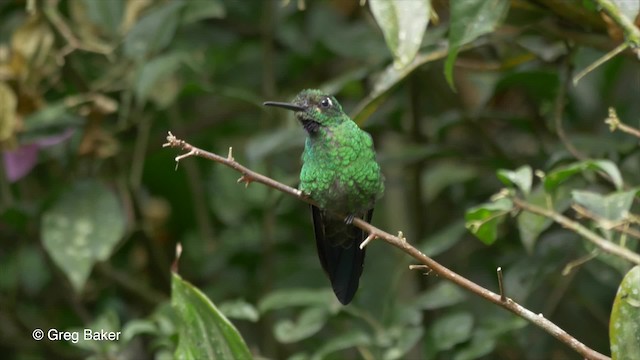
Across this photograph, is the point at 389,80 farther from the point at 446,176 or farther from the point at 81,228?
the point at 81,228

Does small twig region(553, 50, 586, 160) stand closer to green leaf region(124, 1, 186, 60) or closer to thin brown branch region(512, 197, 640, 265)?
thin brown branch region(512, 197, 640, 265)

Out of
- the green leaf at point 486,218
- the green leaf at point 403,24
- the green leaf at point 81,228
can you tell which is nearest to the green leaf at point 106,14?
the green leaf at point 81,228

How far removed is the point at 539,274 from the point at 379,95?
0.62m

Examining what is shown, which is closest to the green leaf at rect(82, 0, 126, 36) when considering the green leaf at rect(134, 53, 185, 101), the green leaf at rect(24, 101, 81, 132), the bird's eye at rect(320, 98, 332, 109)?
the green leaf at rect(134, 53, 185, 101)

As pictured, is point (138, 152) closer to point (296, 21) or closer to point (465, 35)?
point (296, 21)

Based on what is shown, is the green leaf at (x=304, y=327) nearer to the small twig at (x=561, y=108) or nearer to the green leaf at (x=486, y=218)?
the green leaf at (x=486, y=218)

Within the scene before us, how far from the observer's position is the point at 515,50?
9.25ft

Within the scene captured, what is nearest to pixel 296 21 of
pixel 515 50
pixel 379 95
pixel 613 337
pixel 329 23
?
pixel 329 23

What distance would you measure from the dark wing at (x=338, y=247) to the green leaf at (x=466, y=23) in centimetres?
40

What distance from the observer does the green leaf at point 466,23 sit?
6.86 ft

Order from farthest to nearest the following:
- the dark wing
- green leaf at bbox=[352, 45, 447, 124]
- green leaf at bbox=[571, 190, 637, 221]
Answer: green leaf at bbox=[352, 45, 447, 124], the dark wing, green leaf at bbox=[571, 190, 637, 221]

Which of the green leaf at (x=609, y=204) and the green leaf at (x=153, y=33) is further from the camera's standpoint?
the green leaf at (x=153, y=33)

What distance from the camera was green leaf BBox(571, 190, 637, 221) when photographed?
1972 millimetres

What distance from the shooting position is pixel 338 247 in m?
2.16
